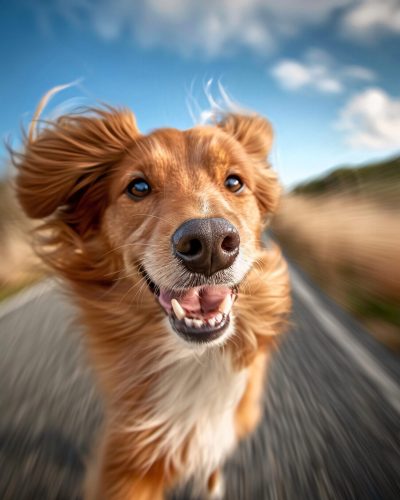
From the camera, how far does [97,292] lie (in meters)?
2.33

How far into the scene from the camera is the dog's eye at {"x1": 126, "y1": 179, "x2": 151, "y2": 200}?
84.9 inches

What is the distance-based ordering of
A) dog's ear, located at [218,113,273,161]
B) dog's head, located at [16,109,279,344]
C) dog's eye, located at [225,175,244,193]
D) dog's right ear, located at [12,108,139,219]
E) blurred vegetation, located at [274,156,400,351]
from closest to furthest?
dog's head, located at [16,109,279,344], dog's eye, located at [225,175,244,193], dog's right ear, located at [12,108,139,219], dog's ear, located at [218,113,273,161], blurred vegetation, located at [274,156,400,351]

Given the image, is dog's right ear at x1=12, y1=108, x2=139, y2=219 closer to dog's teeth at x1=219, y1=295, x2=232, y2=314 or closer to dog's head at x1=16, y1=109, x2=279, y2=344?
dog's head at x1=16, y1=109, x2=279, y2=344

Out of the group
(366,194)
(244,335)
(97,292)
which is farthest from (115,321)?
(366,194)

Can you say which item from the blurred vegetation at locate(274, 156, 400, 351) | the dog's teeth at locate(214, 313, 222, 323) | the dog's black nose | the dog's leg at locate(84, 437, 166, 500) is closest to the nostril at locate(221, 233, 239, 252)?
the dog's black nose

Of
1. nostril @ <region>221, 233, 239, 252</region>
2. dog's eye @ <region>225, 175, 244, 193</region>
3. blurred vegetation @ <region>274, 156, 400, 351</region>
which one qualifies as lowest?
blurred vegetation @ <region>274, 156, 400, 351</region>

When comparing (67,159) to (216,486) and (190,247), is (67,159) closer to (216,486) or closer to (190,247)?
(190,247)

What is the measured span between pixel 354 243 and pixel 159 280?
6803 mm

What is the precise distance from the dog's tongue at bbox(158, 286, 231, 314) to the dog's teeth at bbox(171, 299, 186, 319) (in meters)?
0.03

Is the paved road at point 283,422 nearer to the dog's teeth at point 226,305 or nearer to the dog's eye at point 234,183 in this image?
the dog's teeth at point 226,305

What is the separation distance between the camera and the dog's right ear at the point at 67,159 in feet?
8.17

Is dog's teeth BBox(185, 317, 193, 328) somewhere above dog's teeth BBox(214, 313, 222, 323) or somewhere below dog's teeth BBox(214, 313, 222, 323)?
above

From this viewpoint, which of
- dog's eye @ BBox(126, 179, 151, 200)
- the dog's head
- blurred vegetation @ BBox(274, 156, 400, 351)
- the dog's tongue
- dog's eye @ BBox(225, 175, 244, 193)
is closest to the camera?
the dog's head

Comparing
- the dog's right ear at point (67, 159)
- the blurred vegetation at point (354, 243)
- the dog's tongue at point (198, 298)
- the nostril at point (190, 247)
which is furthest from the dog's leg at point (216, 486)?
the blurred vegetation at point (354, 243)
